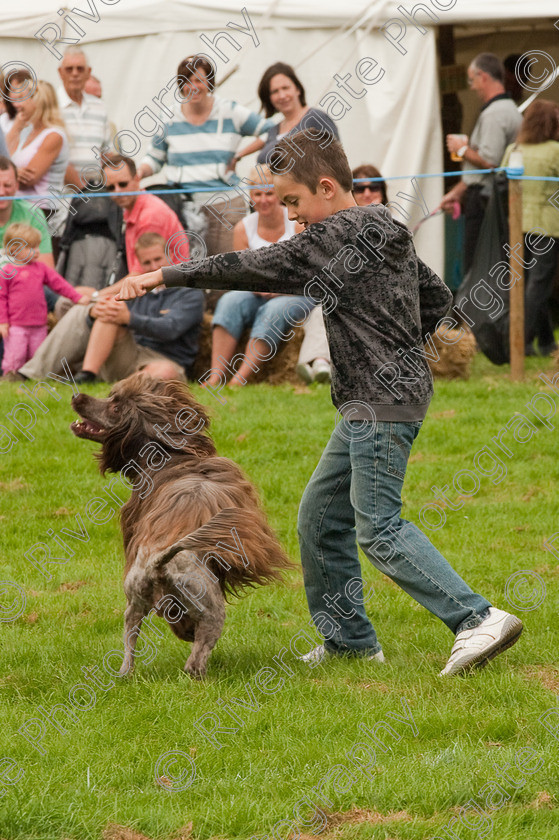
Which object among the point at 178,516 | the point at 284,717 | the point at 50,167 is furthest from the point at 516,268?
the point at 284,717

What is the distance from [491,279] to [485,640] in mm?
6480

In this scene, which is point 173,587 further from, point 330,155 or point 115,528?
point 115,528

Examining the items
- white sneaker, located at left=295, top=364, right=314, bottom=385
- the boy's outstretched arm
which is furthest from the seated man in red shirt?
the boy's outstretched arm

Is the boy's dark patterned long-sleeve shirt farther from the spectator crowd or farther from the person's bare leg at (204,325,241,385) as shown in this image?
the person's bare leg at (204,325,241,385)

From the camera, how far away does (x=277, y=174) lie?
429cm

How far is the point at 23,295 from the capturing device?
33.6ft

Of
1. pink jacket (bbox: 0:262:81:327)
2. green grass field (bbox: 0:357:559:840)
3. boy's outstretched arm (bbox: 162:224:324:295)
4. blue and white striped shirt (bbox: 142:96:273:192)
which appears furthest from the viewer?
blue and white striped shirt (bbox: 142:96:273:192)

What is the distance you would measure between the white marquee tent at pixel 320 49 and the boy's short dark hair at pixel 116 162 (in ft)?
5.04

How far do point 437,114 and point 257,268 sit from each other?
8910 millimetres

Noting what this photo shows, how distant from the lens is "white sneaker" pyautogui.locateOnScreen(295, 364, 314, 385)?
10023 millimetres

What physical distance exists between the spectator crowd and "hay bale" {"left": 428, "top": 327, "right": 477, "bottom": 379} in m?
1.06

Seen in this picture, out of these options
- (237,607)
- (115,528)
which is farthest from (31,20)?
(237,607)

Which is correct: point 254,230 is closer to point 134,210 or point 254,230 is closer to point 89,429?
point 134,210

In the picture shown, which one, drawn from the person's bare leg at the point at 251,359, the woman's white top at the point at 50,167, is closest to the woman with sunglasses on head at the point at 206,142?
the woman's white top at the point at 50,167
